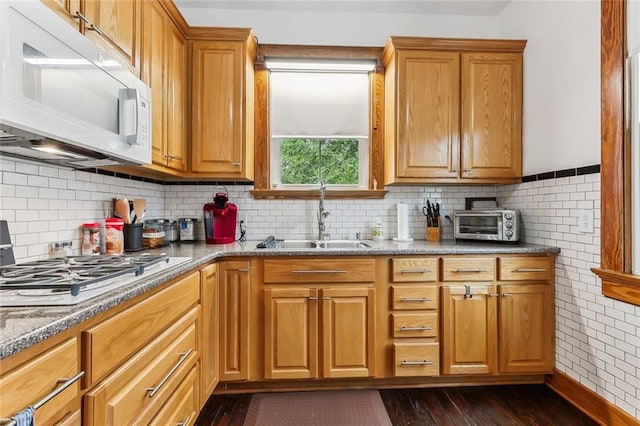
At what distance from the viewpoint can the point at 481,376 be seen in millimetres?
2232

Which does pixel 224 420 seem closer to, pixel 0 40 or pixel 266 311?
pixel 266 311

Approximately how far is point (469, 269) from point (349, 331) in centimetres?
87

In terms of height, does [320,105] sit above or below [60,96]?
above

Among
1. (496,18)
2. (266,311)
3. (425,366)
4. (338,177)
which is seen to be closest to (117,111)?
(266,311)

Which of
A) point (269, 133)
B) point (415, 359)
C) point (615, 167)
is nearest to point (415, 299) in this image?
point (415, 359)

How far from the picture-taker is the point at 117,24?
1562 mm

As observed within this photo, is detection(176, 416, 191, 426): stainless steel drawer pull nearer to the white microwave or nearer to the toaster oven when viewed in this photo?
the white microwave

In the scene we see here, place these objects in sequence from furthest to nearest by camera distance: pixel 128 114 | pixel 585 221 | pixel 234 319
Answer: pixel 234 319 → pixel 585 221 → pixel 128 114

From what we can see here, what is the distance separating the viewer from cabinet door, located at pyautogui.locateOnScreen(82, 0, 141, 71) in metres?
1.39

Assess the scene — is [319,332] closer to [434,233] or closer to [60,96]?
[434,233]

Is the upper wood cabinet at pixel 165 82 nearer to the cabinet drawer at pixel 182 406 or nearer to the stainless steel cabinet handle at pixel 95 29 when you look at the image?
the stainless steel cabinet handle at pixel 95 29

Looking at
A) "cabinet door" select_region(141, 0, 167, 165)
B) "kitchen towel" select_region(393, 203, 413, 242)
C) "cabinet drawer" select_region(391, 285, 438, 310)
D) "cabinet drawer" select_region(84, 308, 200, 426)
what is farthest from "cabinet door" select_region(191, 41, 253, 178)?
"cabinet drawer" select_region(391, 285, 438, 310)

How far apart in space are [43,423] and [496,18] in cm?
370

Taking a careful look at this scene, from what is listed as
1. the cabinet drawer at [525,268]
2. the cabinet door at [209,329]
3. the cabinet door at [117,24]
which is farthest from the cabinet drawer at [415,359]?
the cabinet door at [117,24]
